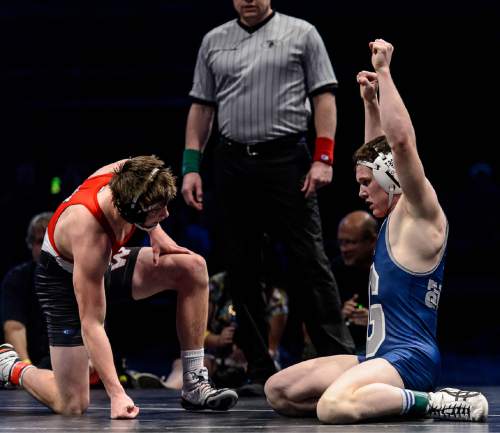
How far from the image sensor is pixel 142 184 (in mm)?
3611

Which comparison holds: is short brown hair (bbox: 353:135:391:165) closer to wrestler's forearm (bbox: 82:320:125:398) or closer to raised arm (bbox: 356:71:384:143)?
raised arm (bbox: 356:71:384:143)

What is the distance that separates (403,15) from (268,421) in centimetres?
576

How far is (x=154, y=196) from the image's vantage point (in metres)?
3.61

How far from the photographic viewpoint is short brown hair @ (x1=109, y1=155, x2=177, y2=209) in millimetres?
3598

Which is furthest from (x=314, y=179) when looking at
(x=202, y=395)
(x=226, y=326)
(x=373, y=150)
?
(x=226, y=326)

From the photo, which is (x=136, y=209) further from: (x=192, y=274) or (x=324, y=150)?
(x=324, y=150)

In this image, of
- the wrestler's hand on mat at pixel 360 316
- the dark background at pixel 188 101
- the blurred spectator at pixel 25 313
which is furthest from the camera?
the dark background at pixel 188 101

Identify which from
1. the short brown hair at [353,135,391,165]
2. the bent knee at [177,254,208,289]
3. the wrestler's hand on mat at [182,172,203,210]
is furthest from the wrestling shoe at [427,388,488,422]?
the wrestler's hand on mat at [182,172,203,210]

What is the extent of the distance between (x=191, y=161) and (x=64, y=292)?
102 cm

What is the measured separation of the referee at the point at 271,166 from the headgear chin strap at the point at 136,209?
1070 mm

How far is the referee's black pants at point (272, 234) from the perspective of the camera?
4.58 meters

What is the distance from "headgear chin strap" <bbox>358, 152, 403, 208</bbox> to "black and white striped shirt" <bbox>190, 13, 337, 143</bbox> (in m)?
1.13

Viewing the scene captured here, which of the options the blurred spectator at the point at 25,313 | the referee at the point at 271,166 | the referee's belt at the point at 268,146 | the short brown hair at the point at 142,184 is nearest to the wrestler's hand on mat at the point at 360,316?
the referee at the point at 271,166

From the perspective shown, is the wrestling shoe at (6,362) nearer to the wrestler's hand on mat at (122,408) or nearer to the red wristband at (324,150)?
the wrestler's hand on mat at (122,408)
